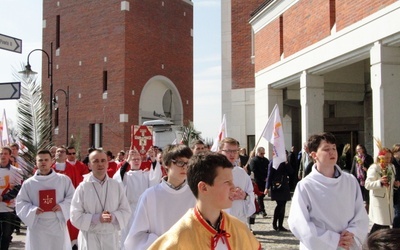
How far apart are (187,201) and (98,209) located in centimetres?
259

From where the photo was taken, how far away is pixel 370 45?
14.1 meters

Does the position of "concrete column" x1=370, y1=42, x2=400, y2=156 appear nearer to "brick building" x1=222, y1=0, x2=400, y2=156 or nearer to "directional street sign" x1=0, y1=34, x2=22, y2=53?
"brick building" x1=222, y1=0, x2=400, y2=156

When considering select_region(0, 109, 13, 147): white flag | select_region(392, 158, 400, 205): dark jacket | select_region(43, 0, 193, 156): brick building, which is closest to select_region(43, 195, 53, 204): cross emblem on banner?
select_region(392, 158, 400, 205): dark jacket

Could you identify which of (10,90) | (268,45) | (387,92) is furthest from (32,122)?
(268,45)

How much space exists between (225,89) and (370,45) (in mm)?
15169

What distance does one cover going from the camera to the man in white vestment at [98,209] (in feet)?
23.1

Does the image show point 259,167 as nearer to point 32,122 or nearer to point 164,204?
point 32,122

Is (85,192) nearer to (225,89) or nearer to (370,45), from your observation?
(370,45)

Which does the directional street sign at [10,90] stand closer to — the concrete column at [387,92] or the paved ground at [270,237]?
the paved ground at [270,237]

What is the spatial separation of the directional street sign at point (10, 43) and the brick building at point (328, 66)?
27.9ft

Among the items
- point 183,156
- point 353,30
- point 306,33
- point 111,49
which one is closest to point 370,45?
point 353,30

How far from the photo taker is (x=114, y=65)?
1567 inches

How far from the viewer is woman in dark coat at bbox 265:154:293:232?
42.1 feet

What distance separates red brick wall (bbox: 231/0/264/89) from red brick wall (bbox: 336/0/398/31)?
40.6 feet
